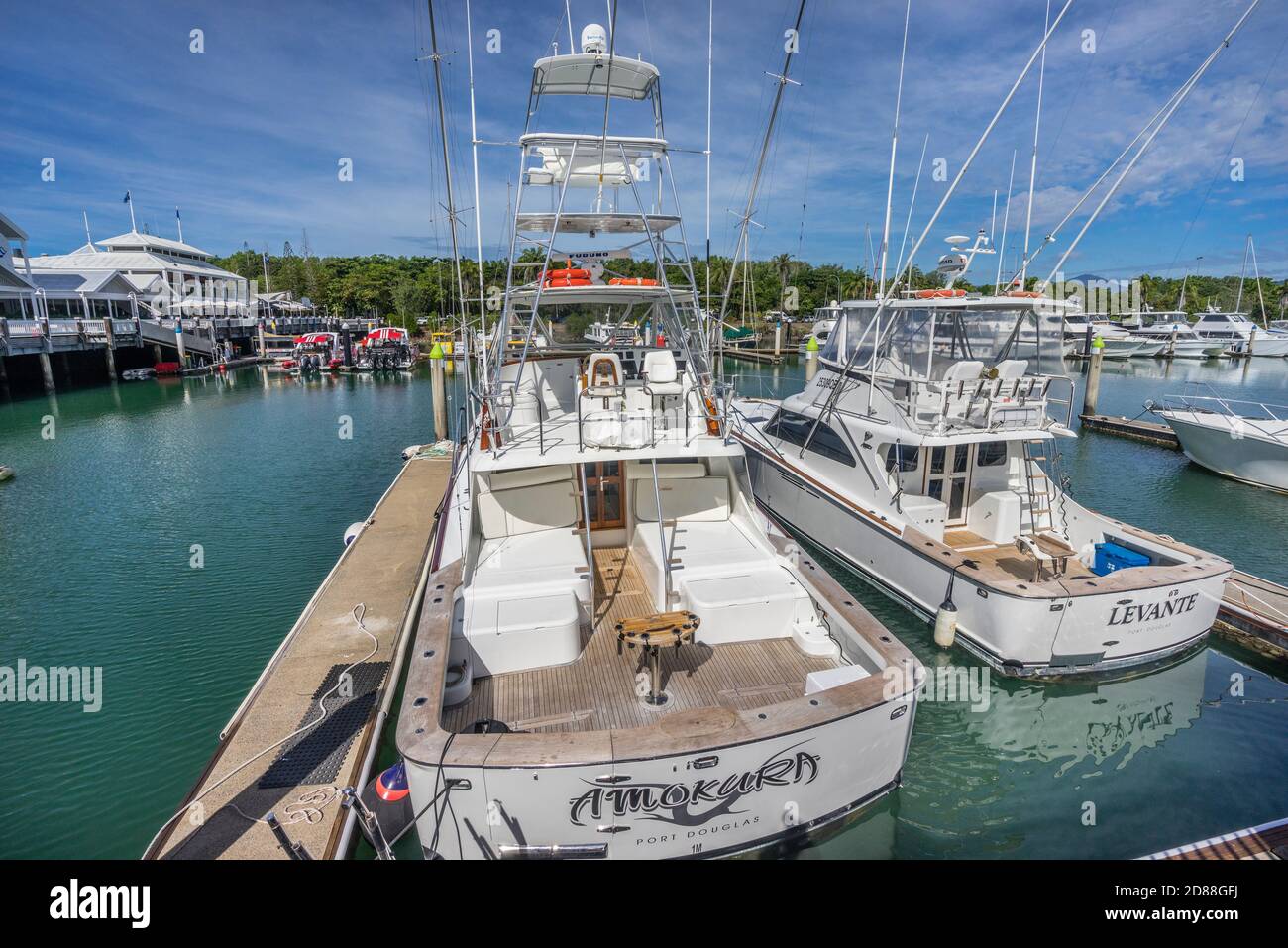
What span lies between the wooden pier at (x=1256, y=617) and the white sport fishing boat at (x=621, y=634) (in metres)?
6.96

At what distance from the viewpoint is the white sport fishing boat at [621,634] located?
4.30 metres

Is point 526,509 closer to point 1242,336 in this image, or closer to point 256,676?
point 256,676

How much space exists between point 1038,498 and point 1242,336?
60.9 m

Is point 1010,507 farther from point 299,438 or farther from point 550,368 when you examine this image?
point 299,438

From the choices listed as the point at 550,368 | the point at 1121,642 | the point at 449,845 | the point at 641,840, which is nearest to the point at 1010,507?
the point at 1121,642

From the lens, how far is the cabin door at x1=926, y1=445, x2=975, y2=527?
10.2 m

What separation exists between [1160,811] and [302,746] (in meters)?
8.34

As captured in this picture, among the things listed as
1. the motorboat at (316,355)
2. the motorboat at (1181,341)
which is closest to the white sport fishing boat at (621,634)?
the motorboat at (316,355)

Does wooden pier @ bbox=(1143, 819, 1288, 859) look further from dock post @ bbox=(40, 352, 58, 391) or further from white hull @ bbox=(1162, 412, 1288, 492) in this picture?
dock post @ bbox=(40, 352, 58, 391)

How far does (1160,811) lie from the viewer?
247 inches

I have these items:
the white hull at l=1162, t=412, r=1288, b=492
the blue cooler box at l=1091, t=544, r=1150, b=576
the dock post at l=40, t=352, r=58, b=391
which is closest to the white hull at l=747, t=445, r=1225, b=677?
the blue cooler box at l=1091, t=544, r=1150, b=576

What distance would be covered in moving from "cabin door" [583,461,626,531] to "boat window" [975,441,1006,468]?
6.10 m

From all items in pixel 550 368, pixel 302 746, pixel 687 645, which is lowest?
pixel 302 746

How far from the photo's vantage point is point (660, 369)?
8891mm
